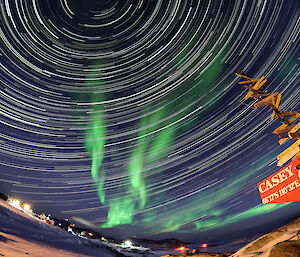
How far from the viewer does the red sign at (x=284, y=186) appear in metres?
4.63

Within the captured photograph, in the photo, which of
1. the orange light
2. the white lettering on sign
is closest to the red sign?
the white lettering on sign

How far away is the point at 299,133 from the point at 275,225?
65.4 metres

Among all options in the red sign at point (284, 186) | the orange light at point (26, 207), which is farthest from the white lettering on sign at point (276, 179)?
the orange light at point (26, 207)

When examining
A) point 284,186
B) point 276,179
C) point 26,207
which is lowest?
point 284,186

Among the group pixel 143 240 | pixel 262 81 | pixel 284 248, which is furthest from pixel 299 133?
pixel 143 240

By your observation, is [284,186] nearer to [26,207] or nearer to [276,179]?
[276,179]

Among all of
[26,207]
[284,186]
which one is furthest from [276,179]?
[26,207]

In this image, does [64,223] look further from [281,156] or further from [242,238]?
[281,156]

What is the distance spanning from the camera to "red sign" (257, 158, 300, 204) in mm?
4633

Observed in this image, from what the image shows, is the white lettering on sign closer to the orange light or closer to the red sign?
the red sign

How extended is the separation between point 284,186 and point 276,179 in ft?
0.90

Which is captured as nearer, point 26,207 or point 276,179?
point 276,179

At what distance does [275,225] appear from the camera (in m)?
56.1

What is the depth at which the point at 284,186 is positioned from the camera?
489 cm
